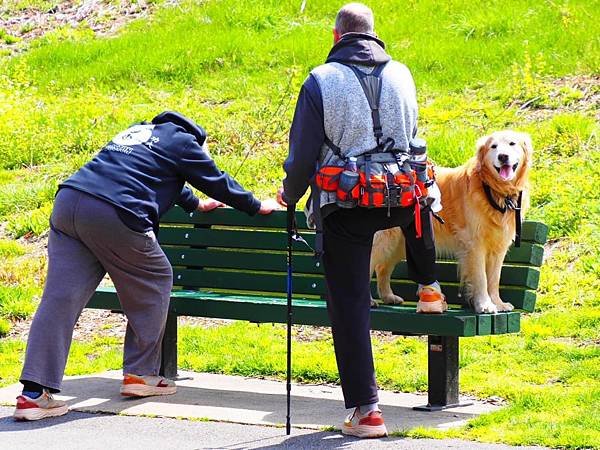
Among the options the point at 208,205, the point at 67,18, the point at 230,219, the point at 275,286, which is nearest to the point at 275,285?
the point at 275,286

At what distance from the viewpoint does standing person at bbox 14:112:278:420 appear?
20.7ft

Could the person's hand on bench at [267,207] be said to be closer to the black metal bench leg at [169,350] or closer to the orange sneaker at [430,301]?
the black metal bench leg at [169,350]

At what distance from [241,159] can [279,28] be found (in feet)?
11.3

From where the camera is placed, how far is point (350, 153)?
5609 millimetres

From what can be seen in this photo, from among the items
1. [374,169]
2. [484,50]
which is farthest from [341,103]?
[484,50]

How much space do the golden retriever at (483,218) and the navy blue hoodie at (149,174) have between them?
41.8 inches

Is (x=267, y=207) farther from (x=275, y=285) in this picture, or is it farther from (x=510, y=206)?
(x=510, y=206)

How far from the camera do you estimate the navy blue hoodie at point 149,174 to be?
20.7 ft

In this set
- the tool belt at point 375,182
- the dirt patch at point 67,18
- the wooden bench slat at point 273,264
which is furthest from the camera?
the dirt patch at point 67,18

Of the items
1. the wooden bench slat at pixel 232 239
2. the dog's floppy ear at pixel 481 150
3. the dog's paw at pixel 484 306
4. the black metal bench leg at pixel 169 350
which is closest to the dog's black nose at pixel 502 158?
the dog's floppy ear at pixel 481 150

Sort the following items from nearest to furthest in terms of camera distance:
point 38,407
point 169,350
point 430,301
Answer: point 430,301 < point 38,407 < point 169,350

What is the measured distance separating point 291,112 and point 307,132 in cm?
668

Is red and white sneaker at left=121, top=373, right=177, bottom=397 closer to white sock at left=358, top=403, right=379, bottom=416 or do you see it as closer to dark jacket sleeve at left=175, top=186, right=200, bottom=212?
dark jacket sleeve at left=175, top=186, right=200, bottom=212

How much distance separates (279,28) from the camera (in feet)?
46.8
